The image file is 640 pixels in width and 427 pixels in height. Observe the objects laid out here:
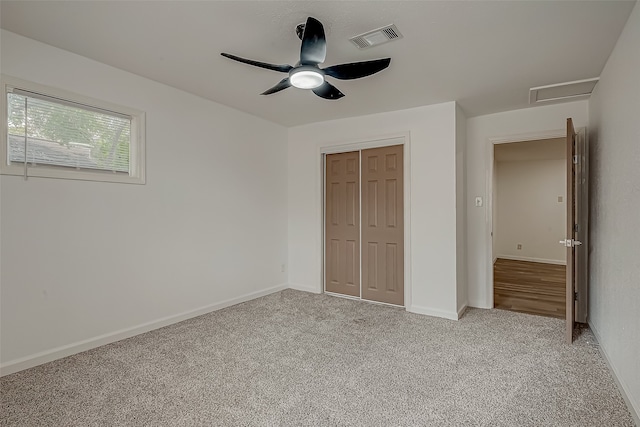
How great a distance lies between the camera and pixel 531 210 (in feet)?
24.7

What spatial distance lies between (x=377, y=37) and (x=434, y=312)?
117 inches

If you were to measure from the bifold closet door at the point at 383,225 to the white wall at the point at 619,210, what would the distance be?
6.27 ft

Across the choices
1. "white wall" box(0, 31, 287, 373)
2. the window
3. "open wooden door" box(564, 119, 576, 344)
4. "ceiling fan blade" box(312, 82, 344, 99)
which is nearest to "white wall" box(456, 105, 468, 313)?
"open wooden door" box(564, 119, 576, 344)

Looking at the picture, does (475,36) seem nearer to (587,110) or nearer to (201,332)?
(587,110)

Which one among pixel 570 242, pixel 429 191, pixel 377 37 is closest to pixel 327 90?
pixel 377 37

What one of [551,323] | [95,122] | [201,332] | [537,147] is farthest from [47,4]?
[537,147]

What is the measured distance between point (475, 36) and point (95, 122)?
10.6 feet

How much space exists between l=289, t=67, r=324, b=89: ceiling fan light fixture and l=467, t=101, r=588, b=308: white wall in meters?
2.78

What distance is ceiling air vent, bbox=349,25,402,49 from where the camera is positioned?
7.24 feet

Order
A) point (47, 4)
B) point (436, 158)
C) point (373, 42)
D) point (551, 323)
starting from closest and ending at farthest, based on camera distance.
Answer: point (47, 4), point (373, 42), point (551, 323), point (436, 158)

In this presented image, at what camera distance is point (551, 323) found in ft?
11.4

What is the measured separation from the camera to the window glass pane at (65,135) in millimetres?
2438

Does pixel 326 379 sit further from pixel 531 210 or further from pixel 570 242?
pixel 531 210

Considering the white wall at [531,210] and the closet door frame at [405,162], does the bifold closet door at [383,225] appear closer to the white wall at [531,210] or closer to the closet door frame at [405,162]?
the closet door frame at [405,162]
